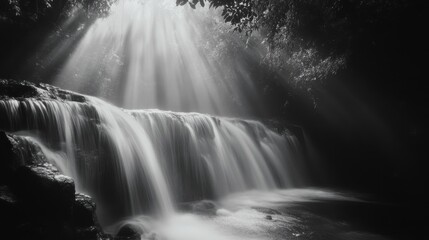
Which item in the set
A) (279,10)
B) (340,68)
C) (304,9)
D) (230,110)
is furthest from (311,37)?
(230,110)

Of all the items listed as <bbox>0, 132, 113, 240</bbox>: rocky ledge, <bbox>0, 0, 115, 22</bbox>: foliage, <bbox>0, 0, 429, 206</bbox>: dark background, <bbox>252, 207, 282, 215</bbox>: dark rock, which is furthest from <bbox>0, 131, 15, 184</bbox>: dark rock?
<bbox>0, 0, 429, 206</bbox>: dark background

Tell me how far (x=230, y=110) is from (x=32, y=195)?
71.4 ft

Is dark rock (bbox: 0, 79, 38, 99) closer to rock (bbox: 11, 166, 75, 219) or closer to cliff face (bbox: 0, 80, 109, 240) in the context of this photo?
cliff face (bbox: 0, 80, 109, 240)

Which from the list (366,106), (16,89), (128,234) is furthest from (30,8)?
(366,106)

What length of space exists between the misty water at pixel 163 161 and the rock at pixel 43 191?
5.31 feet

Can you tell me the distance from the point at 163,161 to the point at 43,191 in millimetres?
5130

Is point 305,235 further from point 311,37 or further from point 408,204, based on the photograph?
point 311,37

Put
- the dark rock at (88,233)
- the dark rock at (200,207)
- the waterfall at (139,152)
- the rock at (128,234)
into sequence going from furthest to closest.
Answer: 1. the dark rock at (200,207)
2. the waterfall at (139,152)
3. the rock at (128,234)
4. the dark rock at (88,233)

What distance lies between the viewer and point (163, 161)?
962cm

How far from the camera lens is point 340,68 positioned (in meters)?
14.3

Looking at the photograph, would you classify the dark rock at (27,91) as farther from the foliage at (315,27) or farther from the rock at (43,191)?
the foliage at (315,27)

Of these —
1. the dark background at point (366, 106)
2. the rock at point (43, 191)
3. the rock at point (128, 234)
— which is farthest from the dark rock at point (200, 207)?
the dark background at point (366, 106)

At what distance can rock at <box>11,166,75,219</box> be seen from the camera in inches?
180

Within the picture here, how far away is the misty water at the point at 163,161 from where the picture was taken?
22.8ft
